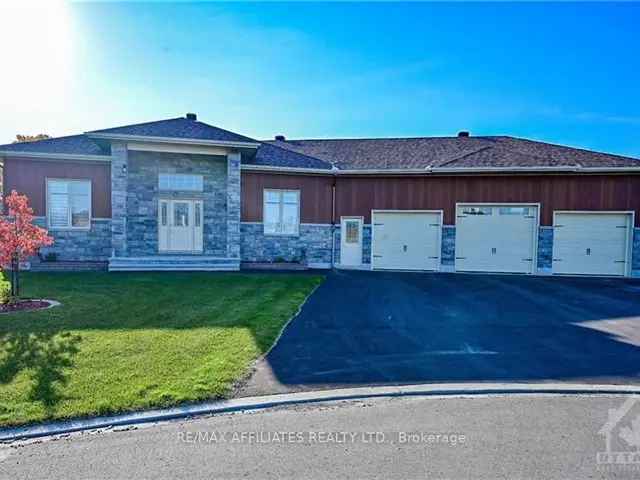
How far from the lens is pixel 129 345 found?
5.22 metres

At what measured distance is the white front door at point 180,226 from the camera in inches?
534

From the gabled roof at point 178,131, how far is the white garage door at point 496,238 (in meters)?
8.89

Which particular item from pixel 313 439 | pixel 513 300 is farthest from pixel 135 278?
pixel 513 300

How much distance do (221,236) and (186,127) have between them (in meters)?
4.53

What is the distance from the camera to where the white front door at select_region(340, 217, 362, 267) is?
49.2 feet

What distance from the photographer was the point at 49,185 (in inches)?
517

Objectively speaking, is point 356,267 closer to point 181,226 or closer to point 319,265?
point 319,265

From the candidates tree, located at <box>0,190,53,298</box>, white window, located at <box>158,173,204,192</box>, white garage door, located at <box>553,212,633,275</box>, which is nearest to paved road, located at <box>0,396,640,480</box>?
tree, located at <box>0,190,53,298</box>

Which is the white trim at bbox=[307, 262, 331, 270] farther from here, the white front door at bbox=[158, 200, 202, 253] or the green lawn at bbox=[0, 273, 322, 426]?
the green lawn at bbox=[0, 273, 322, 426]

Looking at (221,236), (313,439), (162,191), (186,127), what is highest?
(186,127)

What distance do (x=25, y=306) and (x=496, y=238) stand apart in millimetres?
14622

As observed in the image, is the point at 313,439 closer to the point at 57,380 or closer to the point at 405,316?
the point at 57,380

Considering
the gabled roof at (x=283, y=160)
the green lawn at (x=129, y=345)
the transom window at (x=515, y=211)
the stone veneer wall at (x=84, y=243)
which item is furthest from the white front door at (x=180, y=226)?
the transom window at (x=515, y=211)

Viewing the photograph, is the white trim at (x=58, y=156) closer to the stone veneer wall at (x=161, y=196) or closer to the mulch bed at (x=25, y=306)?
the stone veneer wall at (x=161, y=196)
